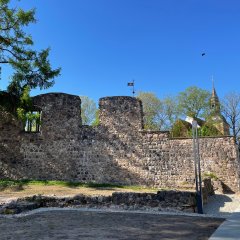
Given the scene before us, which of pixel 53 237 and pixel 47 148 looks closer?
pixel 53 237

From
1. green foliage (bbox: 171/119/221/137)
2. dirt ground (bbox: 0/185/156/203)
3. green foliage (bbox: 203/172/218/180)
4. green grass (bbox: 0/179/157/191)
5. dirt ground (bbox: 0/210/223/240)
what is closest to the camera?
dirt ground (bbox: 0/210/223/240)

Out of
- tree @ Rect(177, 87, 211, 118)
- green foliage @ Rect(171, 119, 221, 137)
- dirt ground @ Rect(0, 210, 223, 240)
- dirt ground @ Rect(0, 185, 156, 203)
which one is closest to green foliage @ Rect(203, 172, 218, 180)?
dirt ground @ Rect(0, 185, 156, 203)

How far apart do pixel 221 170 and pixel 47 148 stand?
1009cm

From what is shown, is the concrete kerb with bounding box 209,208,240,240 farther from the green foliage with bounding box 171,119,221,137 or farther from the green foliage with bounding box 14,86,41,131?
the green foliage with bounding box 171,119,221,137

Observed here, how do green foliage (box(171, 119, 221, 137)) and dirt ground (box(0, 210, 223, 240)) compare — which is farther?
green foliage (box(171, 119, 221, 137))

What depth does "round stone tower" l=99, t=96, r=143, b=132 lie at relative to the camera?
64.3 ft

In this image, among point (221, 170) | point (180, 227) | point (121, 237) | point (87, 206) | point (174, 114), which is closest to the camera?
point (121, 237)

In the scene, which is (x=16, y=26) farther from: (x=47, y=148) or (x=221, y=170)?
(x=221, y=170)

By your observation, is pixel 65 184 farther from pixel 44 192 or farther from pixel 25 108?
pixel 25 108

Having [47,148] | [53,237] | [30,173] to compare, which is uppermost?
[47,148]

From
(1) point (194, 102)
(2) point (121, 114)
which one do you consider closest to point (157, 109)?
(1) point (194, 102)

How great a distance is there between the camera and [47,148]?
19609 millimetres

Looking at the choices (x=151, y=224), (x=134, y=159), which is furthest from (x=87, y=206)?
(x=134, y=159)

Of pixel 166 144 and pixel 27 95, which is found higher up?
pixel 27 95
